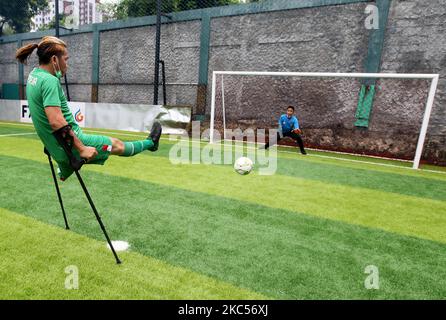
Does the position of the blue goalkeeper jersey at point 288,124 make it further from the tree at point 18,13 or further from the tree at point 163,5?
the tree at point 18,13

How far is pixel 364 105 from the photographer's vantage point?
11.1 m

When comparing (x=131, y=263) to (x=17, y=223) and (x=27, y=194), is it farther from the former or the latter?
(x=27, y=194)

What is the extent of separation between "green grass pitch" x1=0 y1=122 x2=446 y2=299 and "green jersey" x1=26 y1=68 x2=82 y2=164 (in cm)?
99

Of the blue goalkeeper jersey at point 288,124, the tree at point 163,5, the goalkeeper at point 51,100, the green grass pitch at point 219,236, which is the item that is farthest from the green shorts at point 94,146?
the tree at point 163,5

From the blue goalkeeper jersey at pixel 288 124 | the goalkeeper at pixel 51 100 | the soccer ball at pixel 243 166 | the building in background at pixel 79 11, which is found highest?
the building in background at pixel 79 11

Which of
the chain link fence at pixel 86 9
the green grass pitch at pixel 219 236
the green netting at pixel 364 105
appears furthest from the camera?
the chain link fence at pixel 86 9

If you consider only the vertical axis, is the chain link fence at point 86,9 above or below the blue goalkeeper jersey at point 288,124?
above

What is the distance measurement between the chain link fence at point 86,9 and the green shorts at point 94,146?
1268 cm

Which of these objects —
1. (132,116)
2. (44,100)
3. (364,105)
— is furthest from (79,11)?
(44,100)

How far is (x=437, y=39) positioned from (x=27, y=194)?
40.2 ft

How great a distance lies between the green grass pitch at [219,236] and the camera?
2.43m

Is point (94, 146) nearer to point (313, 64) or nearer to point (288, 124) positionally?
point (288, 124)

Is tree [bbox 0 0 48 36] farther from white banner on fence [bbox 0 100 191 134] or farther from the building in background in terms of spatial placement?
white banner on fence [bbox 0 100 191 134]
